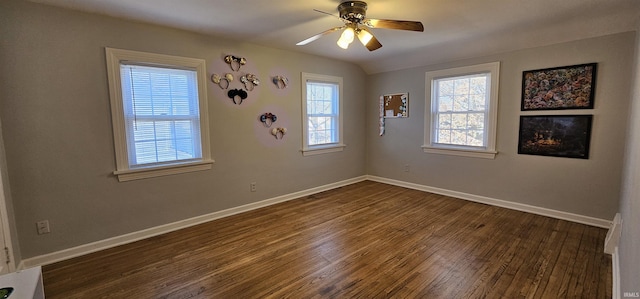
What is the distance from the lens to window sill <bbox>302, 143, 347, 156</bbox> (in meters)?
4.61

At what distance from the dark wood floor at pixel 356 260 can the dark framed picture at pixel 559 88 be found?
4.75 feet

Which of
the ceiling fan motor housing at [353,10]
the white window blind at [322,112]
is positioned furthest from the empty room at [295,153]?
the white window blind at [322,112]

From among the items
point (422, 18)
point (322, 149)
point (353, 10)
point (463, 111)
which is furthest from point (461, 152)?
point (353, 10)

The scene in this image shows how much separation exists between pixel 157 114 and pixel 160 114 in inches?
1.2

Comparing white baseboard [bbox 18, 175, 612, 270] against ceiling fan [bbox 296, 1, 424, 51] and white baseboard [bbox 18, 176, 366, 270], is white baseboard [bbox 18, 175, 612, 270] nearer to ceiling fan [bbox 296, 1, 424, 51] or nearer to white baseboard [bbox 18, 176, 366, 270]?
white baseboard [bbox 18, 176, 366, 270]

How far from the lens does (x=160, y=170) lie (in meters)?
3.14

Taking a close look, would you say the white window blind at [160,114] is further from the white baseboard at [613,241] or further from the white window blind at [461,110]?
the white baseboard at [613,241]

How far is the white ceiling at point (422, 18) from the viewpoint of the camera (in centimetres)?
247

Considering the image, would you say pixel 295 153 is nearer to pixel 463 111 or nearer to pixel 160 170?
pixel 160 170

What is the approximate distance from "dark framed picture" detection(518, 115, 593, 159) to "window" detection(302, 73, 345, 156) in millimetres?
2799

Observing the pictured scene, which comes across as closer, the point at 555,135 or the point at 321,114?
the point at 555,135

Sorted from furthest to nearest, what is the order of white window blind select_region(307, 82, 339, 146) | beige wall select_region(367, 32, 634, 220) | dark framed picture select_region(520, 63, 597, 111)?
white window blind select_region(307, 82, 339, 146) < dark framed picture select_region(520, 63, 597, 111) < beige wall select_region(367, 32, 634, 220)

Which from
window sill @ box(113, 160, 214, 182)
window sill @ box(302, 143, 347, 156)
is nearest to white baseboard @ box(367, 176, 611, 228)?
window sill @ box(302, 143, 347, 156)

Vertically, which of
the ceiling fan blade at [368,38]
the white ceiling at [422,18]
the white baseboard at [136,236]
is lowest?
the white baseboard at [136,236]
